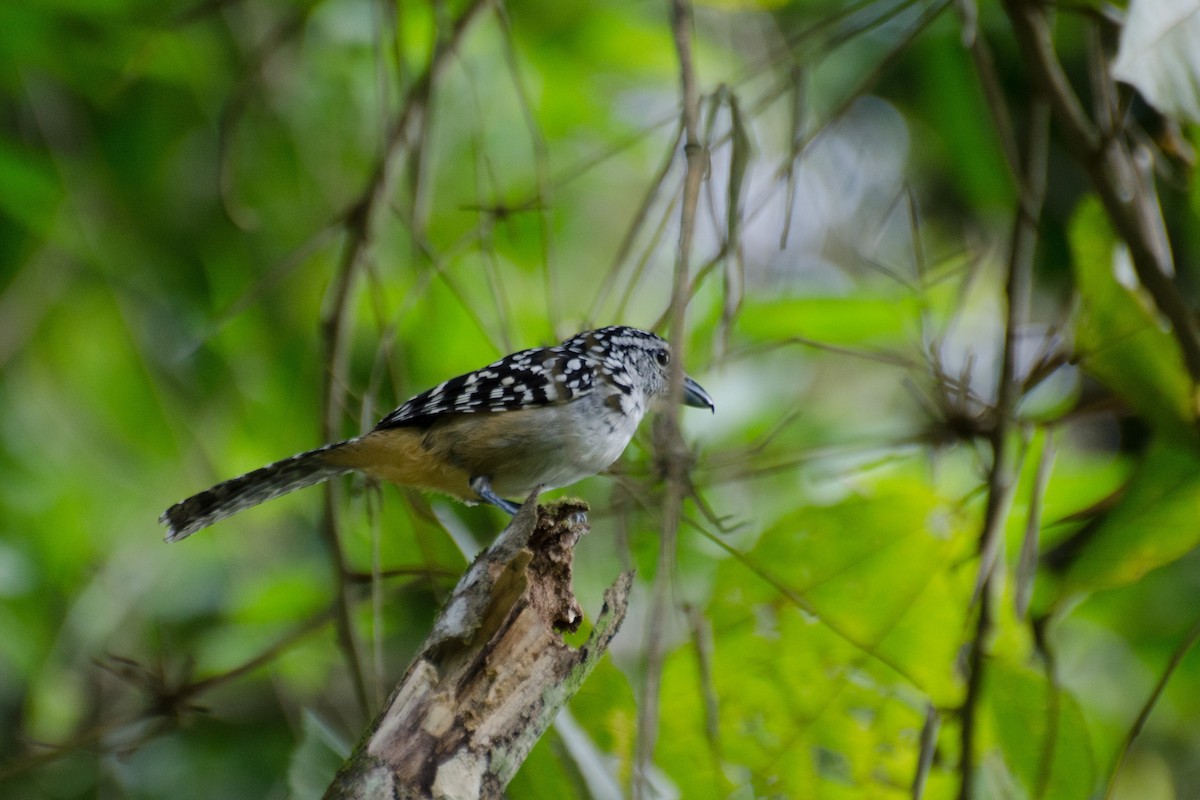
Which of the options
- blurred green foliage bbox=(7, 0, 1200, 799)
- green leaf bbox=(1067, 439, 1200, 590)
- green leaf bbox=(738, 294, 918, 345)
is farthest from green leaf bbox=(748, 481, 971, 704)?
green leaf bbox=(738, 294, 918, 345)

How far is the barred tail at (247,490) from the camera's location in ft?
9.61

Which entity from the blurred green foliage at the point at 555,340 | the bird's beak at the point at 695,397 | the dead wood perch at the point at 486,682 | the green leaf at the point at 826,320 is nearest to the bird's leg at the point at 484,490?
the blurred green foliage at the point at 555,340

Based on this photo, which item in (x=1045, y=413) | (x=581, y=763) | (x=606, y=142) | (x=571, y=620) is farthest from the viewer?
(x=606, y=142)

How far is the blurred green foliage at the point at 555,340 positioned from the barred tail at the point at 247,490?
6.0 inches

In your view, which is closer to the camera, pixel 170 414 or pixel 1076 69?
pixel 170 414

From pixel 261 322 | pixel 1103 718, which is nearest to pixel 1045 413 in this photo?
pixel 1103 718

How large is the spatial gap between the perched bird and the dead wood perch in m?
1.07

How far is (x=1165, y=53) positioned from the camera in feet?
7.79

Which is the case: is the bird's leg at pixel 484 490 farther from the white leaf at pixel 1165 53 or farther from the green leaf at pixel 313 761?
the white leaf at pixel 1165 53

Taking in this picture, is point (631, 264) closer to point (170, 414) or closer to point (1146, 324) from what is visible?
point (170, 414)

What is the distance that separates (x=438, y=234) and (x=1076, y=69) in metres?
2.68

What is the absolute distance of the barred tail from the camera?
293 cm

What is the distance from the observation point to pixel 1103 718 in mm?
3816

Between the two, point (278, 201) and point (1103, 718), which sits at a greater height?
point (278, 201)
